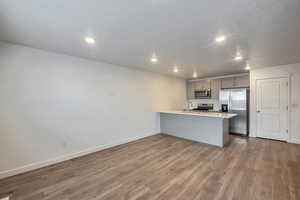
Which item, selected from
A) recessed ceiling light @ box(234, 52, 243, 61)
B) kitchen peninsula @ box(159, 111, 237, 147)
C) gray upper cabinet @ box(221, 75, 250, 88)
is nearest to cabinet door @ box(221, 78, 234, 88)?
gray upper cabinet @ box(221, 75, 250, 88)

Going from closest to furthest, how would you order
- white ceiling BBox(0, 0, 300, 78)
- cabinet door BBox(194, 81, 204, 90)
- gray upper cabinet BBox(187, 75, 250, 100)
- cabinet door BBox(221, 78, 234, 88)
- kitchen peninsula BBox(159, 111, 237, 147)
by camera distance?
1. white ceiling BBox(0, 0, 300, 78)
2. kitchen peninsula BBox(159, 111, 237, 147)
3. gray upper cabinet BBox(187, 75, 250, 100)
4. cabinet door BBox(221, 78, 234, 88)
5. cabinet door BBox(194, 81, 204, 90)

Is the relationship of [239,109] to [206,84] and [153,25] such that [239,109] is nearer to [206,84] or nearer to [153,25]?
[206,84]

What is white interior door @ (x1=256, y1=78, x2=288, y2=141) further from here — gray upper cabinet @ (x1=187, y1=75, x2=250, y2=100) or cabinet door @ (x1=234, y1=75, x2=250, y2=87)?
gray upper cabinet @ (x1=187, y1=75, x2=250, y2=100)

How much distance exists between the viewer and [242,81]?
4.95 m

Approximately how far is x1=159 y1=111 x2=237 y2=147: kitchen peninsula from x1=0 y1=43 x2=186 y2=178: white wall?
1219 millimetres

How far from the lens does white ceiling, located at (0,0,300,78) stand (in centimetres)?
→ 143

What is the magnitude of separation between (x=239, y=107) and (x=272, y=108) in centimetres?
89

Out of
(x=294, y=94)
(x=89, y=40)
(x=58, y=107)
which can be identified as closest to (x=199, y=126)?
(x=294, y=94)

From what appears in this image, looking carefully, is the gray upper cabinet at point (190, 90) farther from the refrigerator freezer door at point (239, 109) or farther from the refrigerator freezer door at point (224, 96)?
the refrigerator freezer door at point (239, 109)

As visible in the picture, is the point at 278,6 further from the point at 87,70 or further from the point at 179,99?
the point at 179,99

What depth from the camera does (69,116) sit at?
301cm

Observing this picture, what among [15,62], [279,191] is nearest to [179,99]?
[279,191]

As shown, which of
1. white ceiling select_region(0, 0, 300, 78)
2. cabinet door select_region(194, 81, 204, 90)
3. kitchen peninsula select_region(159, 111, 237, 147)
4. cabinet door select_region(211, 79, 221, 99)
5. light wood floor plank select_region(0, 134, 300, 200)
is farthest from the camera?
cabinet door select_region(194, 81, 204, 90)

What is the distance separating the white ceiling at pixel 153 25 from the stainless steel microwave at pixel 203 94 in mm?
3050
